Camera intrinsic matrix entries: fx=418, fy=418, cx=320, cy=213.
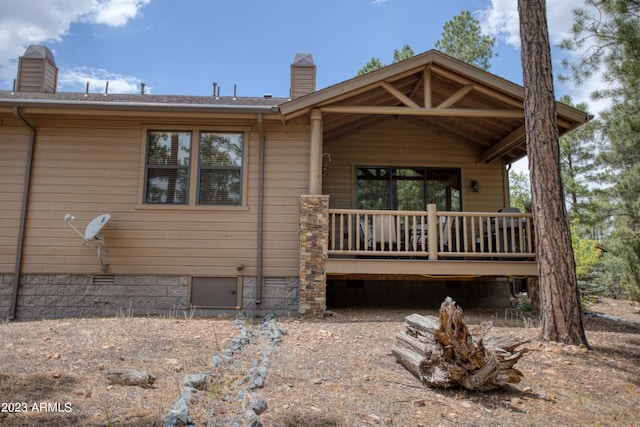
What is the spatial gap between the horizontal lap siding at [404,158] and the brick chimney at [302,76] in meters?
1.47

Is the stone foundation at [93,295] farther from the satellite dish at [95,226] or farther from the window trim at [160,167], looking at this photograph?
the window trim at [160,167]

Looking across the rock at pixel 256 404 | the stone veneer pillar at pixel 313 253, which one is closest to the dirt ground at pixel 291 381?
the rock at pixel 256 404

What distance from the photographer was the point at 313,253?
21.8 ft

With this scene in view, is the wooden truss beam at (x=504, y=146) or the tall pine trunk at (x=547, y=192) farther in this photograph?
the wooden truss beam at (x=504, y=146)

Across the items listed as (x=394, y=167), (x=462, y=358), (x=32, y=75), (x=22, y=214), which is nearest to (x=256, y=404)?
(x=462, y=358)

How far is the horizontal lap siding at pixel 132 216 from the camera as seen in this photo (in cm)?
696

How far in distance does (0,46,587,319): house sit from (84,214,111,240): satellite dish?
0.12 ft

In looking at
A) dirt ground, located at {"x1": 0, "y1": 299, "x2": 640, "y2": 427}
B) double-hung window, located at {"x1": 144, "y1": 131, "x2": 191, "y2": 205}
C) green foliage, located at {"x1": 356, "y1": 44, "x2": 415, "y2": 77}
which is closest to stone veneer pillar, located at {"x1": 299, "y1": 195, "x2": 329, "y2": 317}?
dirt ground, located at {"x1": 0, "y1": 299, "x2": 640, "y2": 427}

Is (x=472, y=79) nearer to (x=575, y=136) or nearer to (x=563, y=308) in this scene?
(x=563, y=308)

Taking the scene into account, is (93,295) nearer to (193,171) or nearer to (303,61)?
(193,171)

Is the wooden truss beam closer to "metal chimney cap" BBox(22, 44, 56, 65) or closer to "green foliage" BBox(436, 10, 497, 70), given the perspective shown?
"metal chimney cap" BBox(22, 44, 56, 65)

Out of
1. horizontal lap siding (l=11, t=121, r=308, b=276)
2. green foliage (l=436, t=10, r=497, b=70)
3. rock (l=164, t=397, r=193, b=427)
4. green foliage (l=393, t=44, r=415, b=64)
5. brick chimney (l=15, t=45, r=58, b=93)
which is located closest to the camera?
rock (l=164, t=397, r=193, b=427)

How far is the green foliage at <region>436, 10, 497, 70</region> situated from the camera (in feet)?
61.9

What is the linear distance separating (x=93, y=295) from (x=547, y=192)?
22.8ft
